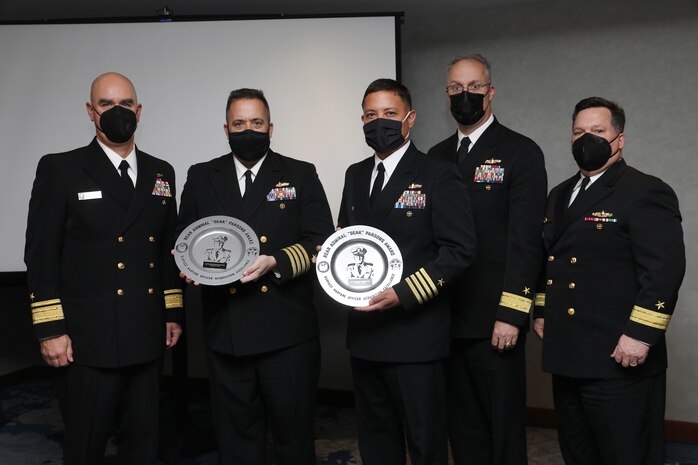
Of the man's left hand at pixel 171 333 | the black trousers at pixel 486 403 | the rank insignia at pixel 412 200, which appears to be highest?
the rank insignia at pixel 412 200

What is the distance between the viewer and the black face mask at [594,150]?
2.23m

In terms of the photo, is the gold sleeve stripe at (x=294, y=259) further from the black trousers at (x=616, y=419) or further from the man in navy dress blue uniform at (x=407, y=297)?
the black trousers at (x=616, y=419)

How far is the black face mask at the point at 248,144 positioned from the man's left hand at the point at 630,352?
56.5 inches

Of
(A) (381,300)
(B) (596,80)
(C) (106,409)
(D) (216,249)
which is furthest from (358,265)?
(B) (596,80)

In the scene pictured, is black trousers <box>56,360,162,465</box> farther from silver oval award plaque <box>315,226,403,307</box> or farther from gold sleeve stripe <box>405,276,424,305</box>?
gold sleeve stripe <box>405,276,424,305</box>

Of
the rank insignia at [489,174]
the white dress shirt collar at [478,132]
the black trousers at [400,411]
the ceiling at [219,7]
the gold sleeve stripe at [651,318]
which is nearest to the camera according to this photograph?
the gold sleeve stripe at [651,318]

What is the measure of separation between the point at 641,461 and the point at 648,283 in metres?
0.60

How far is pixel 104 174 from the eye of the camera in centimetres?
241

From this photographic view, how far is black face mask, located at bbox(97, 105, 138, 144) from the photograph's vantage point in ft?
7.87

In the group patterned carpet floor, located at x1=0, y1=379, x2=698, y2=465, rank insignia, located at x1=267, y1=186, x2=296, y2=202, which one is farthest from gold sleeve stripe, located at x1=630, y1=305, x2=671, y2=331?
patterned carpet floor, located at x1=0, y1=379, x2=698, y2=465

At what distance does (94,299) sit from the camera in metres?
2.36

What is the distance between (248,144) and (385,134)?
21.1 inches

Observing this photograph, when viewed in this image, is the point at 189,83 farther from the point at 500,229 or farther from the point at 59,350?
the point at 500,229

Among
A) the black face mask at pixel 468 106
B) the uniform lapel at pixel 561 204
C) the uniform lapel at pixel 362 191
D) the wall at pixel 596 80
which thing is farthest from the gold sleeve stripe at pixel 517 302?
the wall at pixel 596 80
